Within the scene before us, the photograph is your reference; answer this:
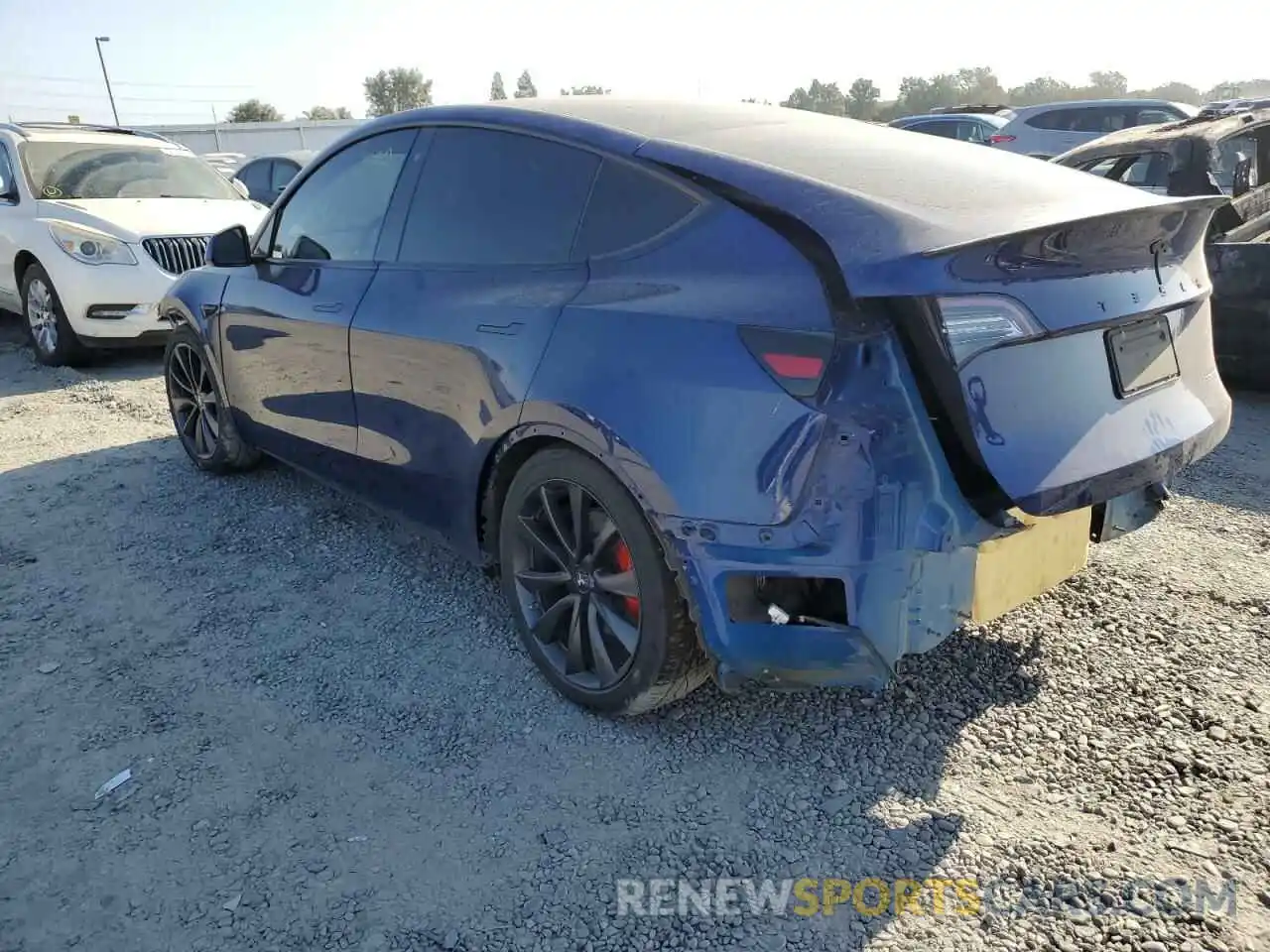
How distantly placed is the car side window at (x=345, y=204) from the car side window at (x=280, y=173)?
10.9 meters

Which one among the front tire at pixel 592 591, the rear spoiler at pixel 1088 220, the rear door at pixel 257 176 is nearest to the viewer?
the rear spoiler at pixel 1088 220

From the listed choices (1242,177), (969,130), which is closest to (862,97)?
(969,130)

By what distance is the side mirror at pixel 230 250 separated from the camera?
416 centimetres

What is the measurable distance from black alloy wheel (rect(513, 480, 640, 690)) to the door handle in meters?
0.46

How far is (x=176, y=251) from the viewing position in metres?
7.47

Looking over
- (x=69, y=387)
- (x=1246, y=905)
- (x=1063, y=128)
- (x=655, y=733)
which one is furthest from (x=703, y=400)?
(x=1063, y=128)

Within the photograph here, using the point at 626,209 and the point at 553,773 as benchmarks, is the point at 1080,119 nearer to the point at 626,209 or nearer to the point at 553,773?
the point at 626,209

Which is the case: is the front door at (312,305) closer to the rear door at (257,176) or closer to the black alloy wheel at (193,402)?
the black alloy wheel at (193,402)

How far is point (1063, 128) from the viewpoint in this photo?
13.5 m

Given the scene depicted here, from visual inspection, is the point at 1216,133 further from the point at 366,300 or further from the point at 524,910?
the point at 524,910

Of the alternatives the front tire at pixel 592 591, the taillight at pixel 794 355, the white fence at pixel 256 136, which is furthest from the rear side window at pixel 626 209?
the white fence at pixel 256 136

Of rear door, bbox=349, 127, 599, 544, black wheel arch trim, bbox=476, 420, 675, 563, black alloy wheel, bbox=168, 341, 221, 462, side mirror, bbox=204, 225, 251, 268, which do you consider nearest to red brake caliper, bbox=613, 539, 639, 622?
black wheel arch trim, bbox=476, 420, 675, 563

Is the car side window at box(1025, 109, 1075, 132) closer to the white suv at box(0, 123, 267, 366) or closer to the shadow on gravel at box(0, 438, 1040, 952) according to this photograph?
the white suv at box(0, 123, 267, 366)

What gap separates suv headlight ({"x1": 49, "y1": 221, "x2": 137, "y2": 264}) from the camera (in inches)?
286
